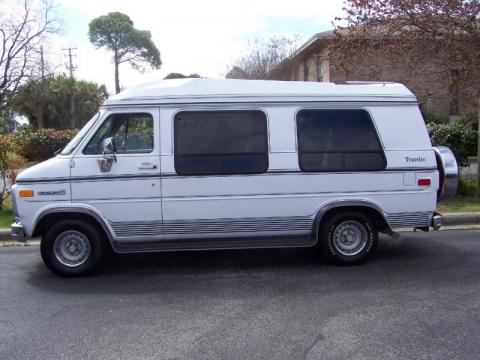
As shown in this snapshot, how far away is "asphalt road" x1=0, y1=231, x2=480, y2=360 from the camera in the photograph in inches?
163

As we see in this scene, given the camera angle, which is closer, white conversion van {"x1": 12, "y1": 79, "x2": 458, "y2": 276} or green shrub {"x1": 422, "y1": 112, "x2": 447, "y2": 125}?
white conversion van {"x1": 12, "y1": 79, "x2": 458, "y2": 276}

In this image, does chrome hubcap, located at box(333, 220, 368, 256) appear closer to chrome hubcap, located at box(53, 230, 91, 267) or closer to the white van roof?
the white van roof

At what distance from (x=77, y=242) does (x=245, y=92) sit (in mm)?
2738

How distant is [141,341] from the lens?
14.1 feet

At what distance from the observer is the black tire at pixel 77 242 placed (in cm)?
605

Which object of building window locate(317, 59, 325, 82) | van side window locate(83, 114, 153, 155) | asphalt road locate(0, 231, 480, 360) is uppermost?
building window locate(317, 59, 325, 82)

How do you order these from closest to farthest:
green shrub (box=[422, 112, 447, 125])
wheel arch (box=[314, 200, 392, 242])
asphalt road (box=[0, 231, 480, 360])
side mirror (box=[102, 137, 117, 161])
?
1. asphalt road (box=[0, 231, 480, 360])
2. side mirror (box=[102, 137, 117, 161])
3. wheel arch (box=[314, 200, 392, 242])
4. green shrub (box=[422, 112, 447, 125])

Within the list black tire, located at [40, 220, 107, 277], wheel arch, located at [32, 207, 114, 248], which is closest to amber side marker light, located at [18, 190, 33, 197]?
wheel arch, located at [32, 207, 114, 248]

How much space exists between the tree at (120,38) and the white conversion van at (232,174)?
5644cm

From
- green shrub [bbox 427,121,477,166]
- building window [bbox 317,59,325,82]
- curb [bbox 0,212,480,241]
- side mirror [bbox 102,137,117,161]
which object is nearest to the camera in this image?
side mirror [bbox 102,137,117,161]

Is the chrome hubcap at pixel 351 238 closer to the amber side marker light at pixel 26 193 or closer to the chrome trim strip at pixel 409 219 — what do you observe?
the chrome trim strip at pixel 409 219

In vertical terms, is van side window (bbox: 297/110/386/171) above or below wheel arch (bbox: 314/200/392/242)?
above

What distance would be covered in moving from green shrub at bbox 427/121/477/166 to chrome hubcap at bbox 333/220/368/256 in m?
5.50

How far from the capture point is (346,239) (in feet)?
21.2
